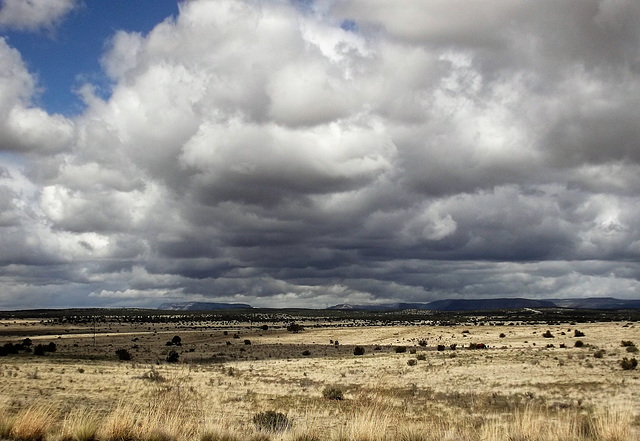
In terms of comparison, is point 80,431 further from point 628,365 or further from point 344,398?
point 628,365

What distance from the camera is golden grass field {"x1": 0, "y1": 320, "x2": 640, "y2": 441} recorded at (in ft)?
37.9

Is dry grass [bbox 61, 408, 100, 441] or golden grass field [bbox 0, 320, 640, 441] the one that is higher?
dry grass [bbox 61, 408, 100, 441]

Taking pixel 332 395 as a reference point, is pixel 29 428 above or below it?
above

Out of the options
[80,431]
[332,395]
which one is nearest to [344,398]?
[332,395]

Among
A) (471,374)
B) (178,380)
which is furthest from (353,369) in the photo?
(178,380)

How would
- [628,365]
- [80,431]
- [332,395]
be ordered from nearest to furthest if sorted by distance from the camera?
[80,431] → [332,395] → [628,365]

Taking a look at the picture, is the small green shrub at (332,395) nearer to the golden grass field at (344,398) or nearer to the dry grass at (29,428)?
the golden grass field at (344,398)

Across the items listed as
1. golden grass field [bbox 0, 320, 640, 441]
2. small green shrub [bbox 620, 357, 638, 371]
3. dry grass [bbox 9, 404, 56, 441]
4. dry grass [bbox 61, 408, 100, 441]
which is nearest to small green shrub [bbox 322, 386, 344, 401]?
golden grass field [bbox 0, 320, 640, 441]

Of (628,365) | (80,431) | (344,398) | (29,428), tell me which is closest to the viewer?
(80,431)

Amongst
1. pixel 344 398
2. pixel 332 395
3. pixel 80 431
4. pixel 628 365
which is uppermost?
pixel 80 431

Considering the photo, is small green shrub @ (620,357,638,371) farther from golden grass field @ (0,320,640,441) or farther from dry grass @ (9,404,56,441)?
dry grass @ (9,404,56,441)

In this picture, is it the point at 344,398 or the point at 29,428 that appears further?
the point at 344,398

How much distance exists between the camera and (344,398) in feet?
89.9

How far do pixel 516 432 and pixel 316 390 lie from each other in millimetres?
20183
